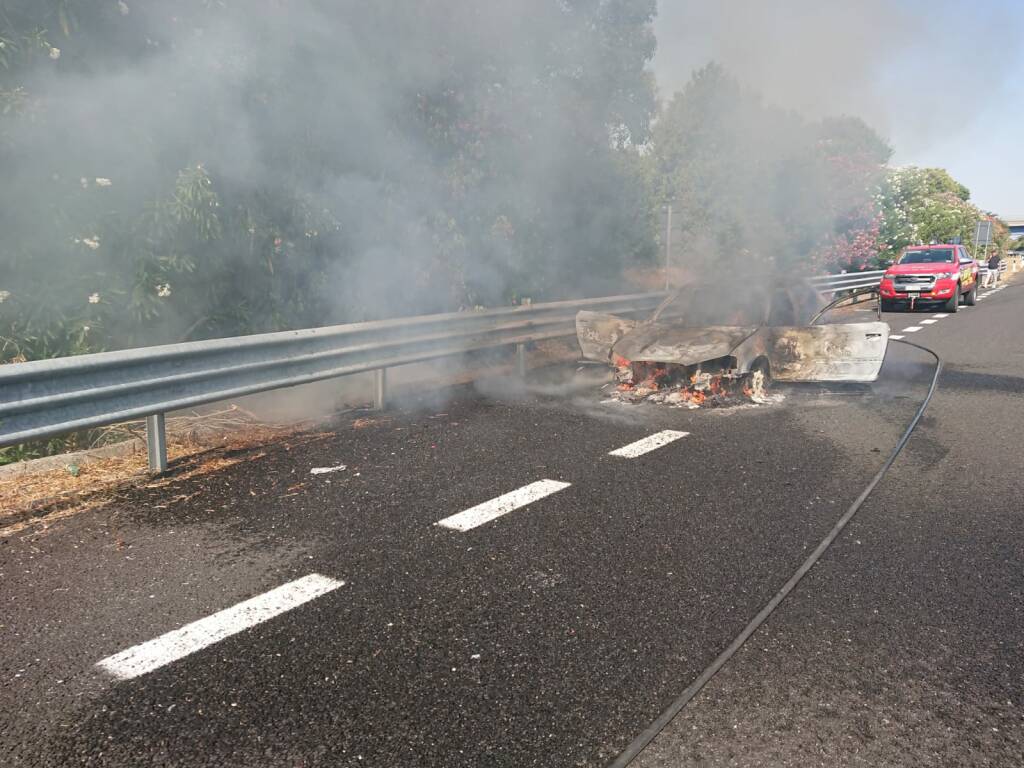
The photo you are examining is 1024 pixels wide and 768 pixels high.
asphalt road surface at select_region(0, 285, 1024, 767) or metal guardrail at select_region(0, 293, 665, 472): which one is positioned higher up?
metal guardrail at select_region(0, 293, 665, 472)

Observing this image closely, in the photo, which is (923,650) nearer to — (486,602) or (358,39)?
(486,602)

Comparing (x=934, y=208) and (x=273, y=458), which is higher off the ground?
(x=934, y=208)

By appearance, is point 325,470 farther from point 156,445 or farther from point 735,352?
point 735,352

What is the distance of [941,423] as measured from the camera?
19.2ft

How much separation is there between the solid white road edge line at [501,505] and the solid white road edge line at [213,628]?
30.4 inches

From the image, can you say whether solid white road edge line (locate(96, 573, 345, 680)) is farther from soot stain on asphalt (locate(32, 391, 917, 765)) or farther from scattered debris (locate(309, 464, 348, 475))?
scattered debris (locate(309, 464, 348, 475))

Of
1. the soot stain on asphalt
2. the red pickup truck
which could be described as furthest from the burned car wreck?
the red pickup truck

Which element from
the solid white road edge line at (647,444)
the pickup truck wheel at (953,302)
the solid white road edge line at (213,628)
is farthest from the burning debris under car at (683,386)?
the pickup truck wheel at (953,302)

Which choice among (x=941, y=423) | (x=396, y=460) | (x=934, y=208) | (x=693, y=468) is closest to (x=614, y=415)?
(x=693, y=468)

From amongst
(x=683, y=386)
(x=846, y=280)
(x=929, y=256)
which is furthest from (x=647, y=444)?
(x=846, y=280)

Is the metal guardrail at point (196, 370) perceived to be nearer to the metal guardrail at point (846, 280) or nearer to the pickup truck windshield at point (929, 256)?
the metal guardrail at point (846, 280)

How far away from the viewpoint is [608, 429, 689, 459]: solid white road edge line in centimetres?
496

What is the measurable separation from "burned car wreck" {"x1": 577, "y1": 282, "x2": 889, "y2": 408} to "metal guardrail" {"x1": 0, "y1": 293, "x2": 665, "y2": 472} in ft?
4.97

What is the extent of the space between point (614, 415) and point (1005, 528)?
2951 mm
